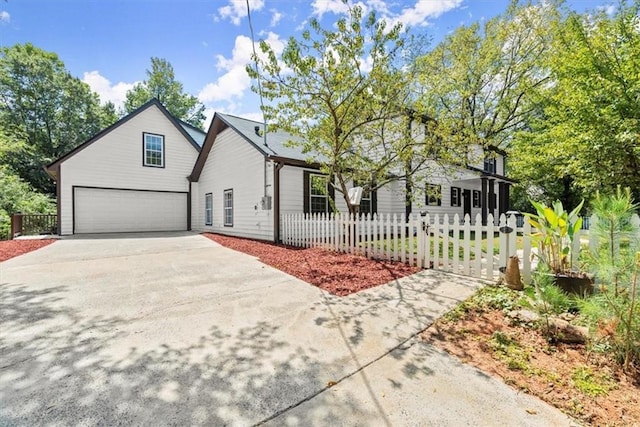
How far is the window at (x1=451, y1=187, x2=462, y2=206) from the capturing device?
1596 centimetres

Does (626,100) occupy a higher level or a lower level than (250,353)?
higher

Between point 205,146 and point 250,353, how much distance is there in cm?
1267

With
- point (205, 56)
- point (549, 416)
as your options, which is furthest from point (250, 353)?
point (205, 56)

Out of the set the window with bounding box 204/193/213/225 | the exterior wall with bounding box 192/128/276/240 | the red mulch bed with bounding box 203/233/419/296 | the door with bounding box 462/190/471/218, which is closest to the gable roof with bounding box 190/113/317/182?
the exterior wall with bounding box 192/128/276/240

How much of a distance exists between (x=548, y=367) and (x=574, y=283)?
191 centimetres

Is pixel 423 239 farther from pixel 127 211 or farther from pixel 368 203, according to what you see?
pixel 127 211

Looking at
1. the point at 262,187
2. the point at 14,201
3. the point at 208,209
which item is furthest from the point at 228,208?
the point at 14,201

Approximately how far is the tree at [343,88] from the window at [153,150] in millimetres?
9846

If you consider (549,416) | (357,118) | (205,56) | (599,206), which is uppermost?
(205,56)

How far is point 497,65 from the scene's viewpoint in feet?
62.7

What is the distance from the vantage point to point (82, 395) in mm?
1926

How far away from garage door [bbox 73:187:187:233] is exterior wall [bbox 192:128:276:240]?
203 cm

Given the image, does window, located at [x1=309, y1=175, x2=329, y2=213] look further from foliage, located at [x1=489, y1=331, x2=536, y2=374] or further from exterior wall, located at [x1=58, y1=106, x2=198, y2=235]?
exterior wall, located at [x1=58, y1=106, x2=198, y2=235]

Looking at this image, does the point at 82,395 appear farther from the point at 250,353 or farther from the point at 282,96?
the point at 282,96
